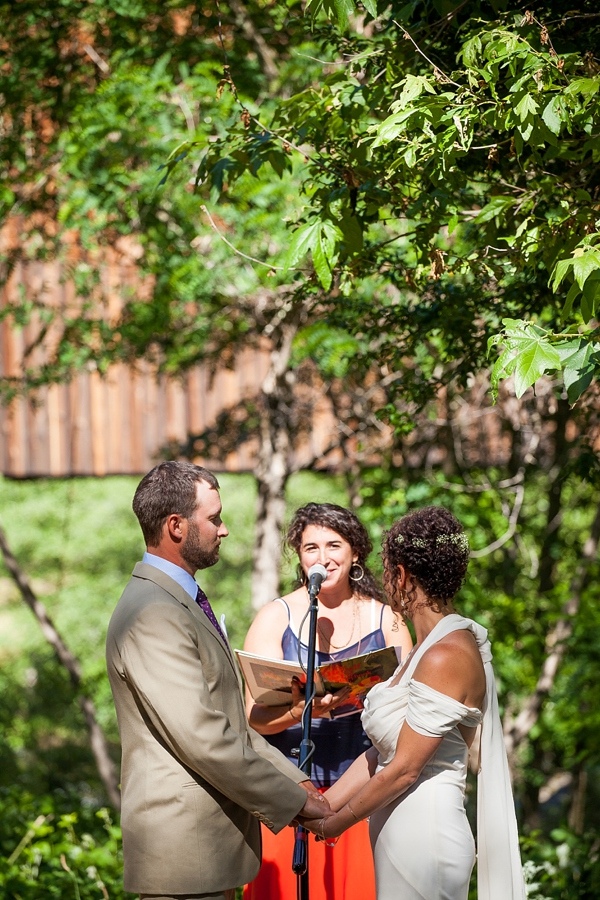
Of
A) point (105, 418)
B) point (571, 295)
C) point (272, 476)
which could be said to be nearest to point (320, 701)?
point (571, 295)

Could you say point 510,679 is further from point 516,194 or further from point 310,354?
point 516,194

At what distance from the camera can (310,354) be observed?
6.85 meters

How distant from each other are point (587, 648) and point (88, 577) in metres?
5.07

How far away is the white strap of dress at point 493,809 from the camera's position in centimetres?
295

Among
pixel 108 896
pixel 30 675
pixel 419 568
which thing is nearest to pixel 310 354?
pixel 108 896

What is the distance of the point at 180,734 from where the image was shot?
274cm

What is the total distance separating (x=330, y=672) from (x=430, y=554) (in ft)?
2.30

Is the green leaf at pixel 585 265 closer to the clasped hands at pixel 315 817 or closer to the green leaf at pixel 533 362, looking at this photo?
the green leaf at pixel 533 362

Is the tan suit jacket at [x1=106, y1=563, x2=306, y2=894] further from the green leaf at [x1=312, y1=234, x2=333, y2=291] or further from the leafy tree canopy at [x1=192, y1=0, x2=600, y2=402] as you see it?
the leafy tree canopy at [x1=192, y1=0, x2=600, y2=402]

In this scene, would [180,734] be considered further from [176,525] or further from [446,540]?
[446,540]

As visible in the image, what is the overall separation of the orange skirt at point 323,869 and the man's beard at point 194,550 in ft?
3.98

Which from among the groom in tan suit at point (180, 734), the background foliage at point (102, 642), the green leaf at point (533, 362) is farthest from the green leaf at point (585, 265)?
the background foliage at point (102, 642)

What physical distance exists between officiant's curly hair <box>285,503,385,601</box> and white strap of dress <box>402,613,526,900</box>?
998 mm

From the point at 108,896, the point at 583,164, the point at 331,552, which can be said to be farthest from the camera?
the point at 108,896
